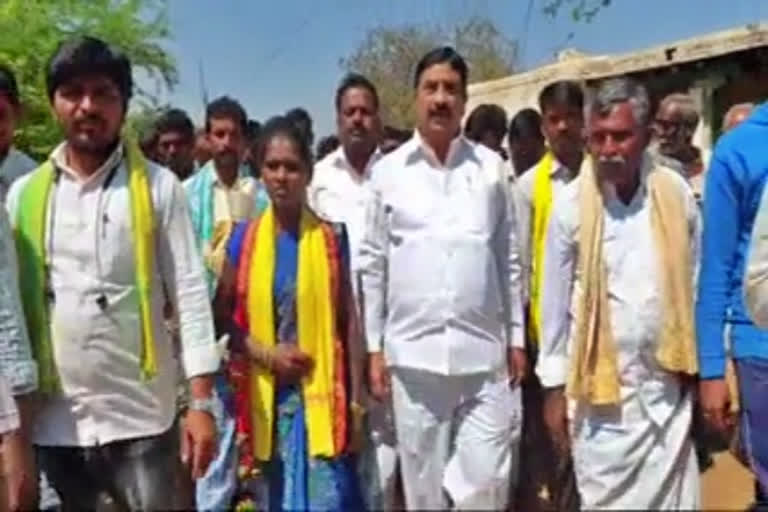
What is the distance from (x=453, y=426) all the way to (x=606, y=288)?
0.88 m

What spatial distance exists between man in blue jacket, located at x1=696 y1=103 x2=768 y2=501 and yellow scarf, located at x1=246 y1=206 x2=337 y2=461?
1.33 meters

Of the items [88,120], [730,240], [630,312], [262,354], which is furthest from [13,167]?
[730,240]

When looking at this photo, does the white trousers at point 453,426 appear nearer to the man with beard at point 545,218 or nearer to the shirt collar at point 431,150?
the man with beard at point 545,218

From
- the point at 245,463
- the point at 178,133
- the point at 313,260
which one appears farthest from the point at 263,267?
the point at 178,133

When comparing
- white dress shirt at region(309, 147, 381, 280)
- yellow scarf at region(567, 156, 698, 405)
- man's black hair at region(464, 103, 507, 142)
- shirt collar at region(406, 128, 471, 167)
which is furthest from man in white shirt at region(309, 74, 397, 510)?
yellow scarf at region(567, 156, 698, 405)

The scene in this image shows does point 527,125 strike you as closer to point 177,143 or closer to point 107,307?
point 177,143

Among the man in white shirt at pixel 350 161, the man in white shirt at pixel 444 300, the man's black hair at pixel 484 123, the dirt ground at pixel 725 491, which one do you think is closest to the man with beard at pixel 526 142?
the man in white shirt at pixel 350 161

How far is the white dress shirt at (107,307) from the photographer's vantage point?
193 inches

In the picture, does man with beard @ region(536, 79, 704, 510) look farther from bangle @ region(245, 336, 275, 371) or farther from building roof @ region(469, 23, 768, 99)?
building roof @ region(469, 23, 768, 99)

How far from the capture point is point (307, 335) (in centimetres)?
568

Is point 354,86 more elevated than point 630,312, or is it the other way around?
point 354,86

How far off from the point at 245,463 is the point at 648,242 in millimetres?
1645

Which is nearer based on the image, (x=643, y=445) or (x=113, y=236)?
(x=113, y=236)

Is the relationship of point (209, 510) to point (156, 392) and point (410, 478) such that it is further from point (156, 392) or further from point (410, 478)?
point (156, 392)
